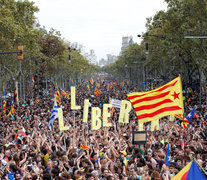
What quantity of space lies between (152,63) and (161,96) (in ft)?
129

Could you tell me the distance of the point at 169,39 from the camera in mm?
29578

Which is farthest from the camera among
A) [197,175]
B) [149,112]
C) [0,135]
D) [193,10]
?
[193,10]

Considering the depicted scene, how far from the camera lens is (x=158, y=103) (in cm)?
1009

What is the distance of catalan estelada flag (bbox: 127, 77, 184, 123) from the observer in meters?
9.98

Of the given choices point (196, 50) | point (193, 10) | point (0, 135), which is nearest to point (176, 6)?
point (193, 10)

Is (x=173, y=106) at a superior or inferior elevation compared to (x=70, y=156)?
superior

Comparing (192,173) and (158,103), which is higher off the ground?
(158,103)

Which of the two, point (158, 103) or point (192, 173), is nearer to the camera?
point (192, 173)

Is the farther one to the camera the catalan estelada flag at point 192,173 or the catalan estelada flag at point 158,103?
the catalan estelada flag at point 158,103

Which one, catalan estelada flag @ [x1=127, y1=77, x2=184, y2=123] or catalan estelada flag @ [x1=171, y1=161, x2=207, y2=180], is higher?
catalan estelada flag @ [x1=127, y1=77, x2=184, y2=123]

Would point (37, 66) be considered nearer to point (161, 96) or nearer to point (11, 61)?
point (11, 61)

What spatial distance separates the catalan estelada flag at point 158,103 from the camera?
9.98m

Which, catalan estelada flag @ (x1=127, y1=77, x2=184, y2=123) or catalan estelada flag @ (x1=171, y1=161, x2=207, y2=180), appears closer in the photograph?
catalan estelada flag @ (x1=171, y1=161, x2=207, y2=180)

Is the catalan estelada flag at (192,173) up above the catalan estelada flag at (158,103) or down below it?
below
